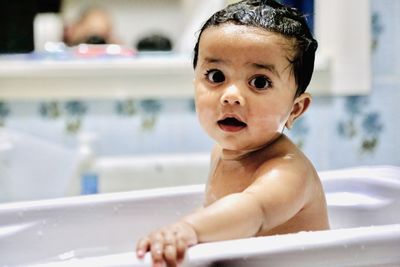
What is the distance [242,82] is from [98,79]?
61 cm

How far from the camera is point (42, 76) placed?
106 cm

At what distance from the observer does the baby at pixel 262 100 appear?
49 cm

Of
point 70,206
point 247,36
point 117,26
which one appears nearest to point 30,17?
point 117,26

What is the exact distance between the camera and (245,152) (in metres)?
0.57

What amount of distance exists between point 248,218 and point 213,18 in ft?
0.67

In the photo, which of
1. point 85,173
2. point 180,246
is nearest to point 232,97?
point 180,246

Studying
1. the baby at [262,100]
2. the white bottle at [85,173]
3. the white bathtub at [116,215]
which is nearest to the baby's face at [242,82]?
the baby at [262,100]

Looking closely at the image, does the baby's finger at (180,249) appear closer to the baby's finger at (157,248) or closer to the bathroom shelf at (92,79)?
the baby's finger at (157,248)

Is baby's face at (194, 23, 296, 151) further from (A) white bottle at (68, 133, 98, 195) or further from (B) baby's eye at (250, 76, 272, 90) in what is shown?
(A) white bottle at (68, 133, 98, 195)

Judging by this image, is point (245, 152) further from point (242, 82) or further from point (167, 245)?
point (167, 245)

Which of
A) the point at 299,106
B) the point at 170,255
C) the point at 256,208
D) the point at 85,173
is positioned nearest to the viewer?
the point at 170,255

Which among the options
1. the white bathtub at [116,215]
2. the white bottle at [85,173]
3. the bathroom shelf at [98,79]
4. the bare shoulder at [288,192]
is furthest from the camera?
the bathroom shelf at [98,79]

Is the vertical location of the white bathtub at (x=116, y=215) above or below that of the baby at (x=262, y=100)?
below

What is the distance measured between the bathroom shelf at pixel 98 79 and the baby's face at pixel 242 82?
0.53m
